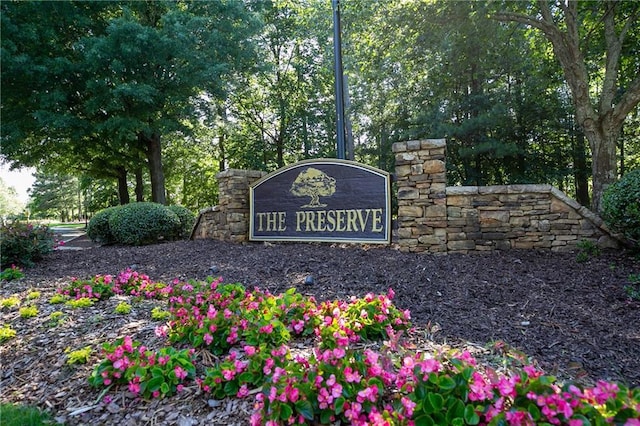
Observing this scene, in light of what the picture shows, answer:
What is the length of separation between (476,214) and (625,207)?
1.35 metres

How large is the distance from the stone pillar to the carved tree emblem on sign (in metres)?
1.01

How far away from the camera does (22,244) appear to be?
185 inches

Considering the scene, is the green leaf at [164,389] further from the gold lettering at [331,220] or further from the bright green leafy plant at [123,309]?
the gold lettering at [331,220]

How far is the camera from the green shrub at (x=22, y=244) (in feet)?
15.0

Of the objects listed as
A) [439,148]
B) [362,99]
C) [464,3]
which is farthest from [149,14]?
[439,148]

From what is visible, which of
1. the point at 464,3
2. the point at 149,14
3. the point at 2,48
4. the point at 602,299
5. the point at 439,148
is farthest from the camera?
the point at 149,14

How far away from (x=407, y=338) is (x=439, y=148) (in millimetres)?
2775

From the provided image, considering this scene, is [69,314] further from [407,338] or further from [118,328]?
[407,338]

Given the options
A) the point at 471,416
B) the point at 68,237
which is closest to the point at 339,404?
the point at 471,416

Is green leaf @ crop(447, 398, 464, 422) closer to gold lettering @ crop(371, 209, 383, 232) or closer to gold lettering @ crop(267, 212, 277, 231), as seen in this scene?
gold lettering @ crop(371, 209, 383, 232)

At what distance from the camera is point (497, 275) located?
3.42m

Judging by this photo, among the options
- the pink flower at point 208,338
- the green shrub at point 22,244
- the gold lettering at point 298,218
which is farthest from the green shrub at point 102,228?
the pink flower at point 208,338

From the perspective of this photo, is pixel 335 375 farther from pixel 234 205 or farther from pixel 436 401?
pixel 234 205

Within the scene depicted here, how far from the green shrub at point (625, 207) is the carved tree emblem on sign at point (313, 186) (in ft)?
10.1
